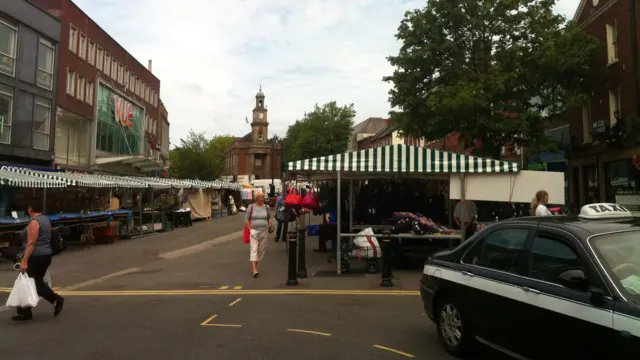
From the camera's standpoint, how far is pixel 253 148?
104625mm

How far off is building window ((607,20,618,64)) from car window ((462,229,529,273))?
18.7m

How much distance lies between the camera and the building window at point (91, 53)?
29.7 meters

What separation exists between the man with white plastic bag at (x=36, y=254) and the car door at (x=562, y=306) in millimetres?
6025

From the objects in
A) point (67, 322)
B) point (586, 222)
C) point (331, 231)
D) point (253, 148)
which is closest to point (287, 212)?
point (331, 231)

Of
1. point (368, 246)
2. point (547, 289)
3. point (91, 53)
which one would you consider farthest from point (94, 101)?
point (547, 289)

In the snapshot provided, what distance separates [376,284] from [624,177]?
1466cm

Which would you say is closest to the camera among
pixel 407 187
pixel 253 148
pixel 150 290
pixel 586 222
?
pixel 586 222

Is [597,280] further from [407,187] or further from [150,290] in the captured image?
[407,187]

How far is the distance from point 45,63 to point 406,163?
21.9 m

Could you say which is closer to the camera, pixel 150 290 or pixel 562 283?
pixel 562 283

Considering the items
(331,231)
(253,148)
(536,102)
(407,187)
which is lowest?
(331,231)

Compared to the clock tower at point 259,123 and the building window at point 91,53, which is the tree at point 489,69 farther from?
the clock tower at point 259,123

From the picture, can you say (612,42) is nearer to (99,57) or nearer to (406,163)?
(406,163)

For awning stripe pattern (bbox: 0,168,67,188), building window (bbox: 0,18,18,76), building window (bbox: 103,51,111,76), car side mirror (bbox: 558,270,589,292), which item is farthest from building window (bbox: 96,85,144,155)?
car side mirror (bbox: 558,270,589,292)
